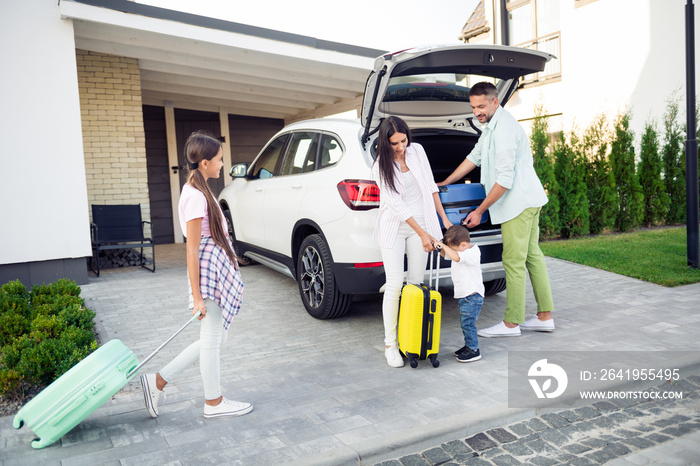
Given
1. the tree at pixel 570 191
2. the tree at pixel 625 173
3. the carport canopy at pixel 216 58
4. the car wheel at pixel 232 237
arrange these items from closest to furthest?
the carport canopy at pixel 216 58 → the car wheel at pixel 232 237 → the tree at pixel 570 191 → the tree at pixel 625 173

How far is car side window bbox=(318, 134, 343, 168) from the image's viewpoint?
5.11 meters

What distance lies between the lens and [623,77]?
1341 cm

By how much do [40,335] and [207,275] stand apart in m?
1.86

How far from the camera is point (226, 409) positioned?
134 inches

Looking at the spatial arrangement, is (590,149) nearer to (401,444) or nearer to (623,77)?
(623,77)

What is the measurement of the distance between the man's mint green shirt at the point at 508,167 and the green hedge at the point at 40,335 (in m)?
3.40

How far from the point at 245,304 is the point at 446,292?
7.63ft

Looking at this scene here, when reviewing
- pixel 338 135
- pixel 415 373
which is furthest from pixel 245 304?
pixel 415 373

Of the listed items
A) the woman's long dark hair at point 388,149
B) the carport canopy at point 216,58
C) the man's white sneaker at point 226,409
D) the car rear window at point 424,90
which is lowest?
the man's white sneaker at point 226,409

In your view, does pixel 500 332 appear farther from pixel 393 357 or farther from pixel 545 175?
pixel 545 175

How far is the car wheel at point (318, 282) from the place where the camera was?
5121 millimetres

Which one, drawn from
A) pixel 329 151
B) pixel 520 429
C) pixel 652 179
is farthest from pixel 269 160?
pixel 652 179

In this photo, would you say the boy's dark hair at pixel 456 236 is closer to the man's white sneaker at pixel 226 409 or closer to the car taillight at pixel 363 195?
the car taillight at pixel 363 195

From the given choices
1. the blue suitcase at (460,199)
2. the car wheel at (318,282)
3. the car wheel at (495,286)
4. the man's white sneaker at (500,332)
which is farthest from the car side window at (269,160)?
the man's white sneaker at (500,332)
